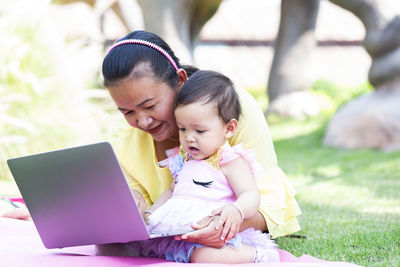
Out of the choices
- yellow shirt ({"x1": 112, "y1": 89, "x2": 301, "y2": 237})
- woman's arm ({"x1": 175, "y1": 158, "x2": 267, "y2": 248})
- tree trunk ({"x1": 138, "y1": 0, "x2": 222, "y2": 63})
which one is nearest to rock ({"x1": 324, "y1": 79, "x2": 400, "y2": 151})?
tree trunk ({"x1": 138, "y1": 0, "x2": 222, "y2": 63})

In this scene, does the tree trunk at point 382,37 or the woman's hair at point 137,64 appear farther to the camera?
the tree trunk at point 382,37

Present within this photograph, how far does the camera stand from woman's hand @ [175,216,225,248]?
Answer: 6.18 feet

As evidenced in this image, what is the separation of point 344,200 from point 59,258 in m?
2.48

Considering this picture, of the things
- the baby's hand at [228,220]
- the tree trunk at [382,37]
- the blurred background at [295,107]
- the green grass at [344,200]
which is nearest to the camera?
the baby's hand at [228,220]

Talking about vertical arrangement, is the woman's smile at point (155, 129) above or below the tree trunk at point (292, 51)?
above

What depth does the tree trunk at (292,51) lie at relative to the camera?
9117mm

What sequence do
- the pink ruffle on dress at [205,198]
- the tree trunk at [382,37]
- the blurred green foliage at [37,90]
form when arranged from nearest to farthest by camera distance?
→ the pink ruffle on dress at [205,198], the blurred green foliage at [37,90], the tree trunk at [382,37]

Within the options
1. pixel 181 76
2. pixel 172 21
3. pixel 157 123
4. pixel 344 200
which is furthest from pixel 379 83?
pixel 157 123

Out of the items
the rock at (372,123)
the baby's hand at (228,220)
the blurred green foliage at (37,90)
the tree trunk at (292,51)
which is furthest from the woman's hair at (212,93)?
the tree trunk at (292,51)

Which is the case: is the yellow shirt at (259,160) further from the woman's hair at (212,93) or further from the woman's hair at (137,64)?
the woman's hair at (137,64)

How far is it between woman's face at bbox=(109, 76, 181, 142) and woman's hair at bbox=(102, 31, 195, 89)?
1.0 inches

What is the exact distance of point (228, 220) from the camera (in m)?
1.92

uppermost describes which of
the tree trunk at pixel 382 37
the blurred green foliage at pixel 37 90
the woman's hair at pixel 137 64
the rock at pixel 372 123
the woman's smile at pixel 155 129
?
the woman's hair at pixel 137 64

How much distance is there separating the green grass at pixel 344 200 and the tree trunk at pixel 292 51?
1467mm
